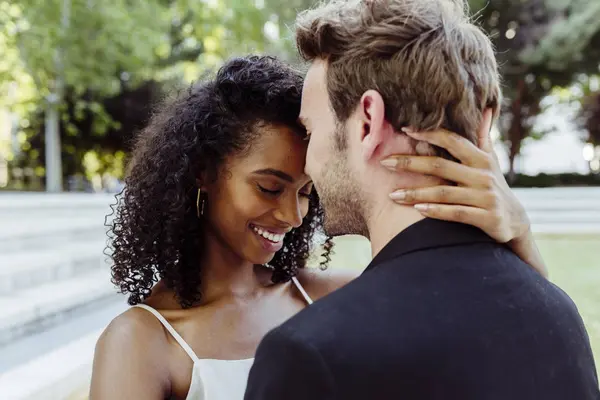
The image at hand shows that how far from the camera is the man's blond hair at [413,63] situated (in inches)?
32.3

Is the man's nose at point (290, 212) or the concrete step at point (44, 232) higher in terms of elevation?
the man's nose at point (290, 212)

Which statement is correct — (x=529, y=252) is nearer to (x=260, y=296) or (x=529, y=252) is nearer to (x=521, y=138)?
(x=260, y=296)

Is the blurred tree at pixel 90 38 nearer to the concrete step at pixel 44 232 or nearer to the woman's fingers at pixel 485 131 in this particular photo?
the concrete step at pixel 44 232

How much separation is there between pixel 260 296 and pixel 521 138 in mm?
15832

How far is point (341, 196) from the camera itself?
0.87 meters

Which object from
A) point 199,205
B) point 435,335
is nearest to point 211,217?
point 199,205

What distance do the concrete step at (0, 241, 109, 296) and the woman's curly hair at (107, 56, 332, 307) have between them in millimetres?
2166

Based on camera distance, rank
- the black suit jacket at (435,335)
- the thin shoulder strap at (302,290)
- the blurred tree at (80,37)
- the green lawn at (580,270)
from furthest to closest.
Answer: the blurred tree at (80,37), the green lawn at (580,270), the thin shoulder strap at (302,290), the black suit jacket at (435,335)

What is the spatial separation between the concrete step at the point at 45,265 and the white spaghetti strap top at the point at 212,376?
2.29m

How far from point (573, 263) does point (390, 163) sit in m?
4.29

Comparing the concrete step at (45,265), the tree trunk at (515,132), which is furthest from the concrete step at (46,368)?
the tree trunk at (515,132)

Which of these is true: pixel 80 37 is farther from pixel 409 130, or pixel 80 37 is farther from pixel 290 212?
pixel 409 130

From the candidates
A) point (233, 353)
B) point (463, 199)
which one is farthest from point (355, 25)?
point (233, 353)

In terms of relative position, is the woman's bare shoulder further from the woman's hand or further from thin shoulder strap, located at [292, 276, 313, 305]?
the woman's hand
